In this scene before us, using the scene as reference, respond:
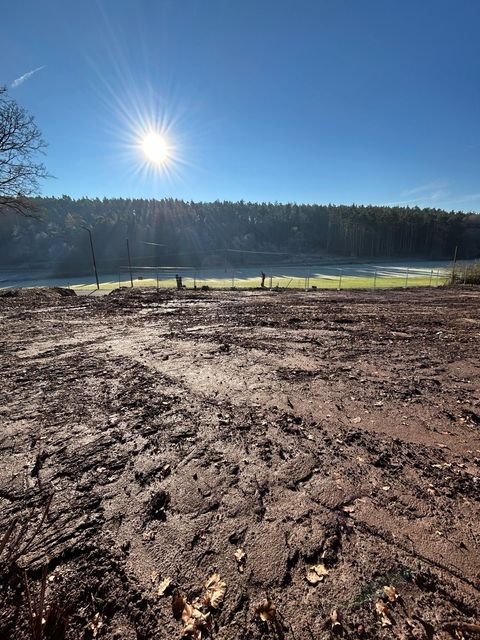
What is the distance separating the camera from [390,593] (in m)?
1.73

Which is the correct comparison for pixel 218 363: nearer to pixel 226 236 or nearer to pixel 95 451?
pixel 95 451

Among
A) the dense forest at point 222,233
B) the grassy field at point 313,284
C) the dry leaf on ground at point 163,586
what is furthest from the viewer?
the dense forest at point 222,233

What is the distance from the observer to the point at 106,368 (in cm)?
540

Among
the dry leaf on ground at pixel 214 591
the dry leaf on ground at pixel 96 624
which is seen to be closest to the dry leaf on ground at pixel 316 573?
the dry leaf on ground at pixel 214 591

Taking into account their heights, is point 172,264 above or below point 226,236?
below

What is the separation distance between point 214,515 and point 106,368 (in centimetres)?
389

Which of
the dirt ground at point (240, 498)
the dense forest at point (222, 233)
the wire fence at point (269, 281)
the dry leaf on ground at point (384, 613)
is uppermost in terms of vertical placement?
the dense forest at point (222, 233)

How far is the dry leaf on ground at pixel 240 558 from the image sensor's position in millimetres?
1896

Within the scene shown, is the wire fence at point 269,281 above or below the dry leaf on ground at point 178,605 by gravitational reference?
below

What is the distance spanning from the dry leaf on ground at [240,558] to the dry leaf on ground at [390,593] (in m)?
0.85

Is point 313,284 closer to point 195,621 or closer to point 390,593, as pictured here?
point 390,593

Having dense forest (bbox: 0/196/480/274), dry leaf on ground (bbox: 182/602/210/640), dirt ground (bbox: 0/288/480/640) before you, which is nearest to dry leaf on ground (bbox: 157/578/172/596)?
dirt ground (bbox: 0/288/480/640)

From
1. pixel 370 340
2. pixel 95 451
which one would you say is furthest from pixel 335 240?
pixel 95 451

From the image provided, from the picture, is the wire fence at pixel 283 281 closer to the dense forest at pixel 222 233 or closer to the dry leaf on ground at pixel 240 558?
the dry leaf on ground at pixel 240 558
